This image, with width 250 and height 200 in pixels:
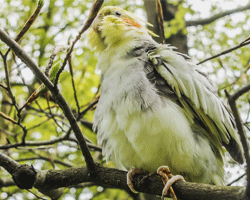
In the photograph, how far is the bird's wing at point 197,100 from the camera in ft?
9.16

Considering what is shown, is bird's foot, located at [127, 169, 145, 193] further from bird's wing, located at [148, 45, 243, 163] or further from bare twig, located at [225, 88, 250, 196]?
bare twig, located at [225, 88, 250, 196]

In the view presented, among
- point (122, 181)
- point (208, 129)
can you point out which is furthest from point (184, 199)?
point (208, 129)

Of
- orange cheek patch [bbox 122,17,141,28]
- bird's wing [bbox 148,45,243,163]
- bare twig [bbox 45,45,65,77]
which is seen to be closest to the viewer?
bare twig [bbox 45,45,65,77]

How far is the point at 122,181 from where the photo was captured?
2588mm

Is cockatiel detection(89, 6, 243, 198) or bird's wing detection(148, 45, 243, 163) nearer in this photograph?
cockatiel detection(89, 6, 243, 198)

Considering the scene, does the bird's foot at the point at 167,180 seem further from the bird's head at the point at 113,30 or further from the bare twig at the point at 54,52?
the bird's head at the point at 113,30

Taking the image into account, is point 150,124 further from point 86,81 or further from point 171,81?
point 86,81

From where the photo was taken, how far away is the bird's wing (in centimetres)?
279

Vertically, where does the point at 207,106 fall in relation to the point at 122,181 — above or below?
above

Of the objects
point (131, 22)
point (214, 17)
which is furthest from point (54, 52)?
point (214, 17)

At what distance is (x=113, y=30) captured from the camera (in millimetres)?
3320

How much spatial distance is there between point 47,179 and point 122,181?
2.31 feet

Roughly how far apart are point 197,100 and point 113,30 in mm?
1312

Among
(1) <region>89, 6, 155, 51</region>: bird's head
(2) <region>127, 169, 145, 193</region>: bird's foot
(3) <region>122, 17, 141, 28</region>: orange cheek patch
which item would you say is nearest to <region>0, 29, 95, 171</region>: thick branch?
(2) <region>127, 169, 145, 193</region>: bird's foot
